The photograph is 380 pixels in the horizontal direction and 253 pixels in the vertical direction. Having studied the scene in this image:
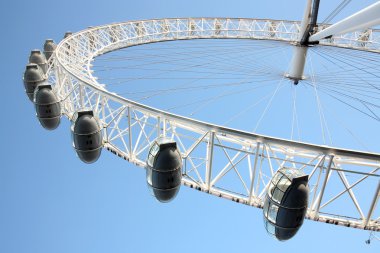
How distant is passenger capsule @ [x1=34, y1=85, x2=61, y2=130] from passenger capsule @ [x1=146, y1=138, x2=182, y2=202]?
25.7 ft

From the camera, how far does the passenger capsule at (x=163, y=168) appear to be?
1249 centimetres

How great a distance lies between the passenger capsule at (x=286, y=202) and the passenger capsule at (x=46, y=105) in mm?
12229

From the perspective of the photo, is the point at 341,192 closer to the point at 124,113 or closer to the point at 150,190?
the point at 150,190

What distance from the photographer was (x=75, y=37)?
2692 centimetres

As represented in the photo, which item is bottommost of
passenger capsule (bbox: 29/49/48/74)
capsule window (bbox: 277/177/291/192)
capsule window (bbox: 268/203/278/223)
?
capsule window (bbox: 268/203/278/223)

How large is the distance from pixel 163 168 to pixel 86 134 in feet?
14.8

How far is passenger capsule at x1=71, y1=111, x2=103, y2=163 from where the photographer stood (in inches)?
586

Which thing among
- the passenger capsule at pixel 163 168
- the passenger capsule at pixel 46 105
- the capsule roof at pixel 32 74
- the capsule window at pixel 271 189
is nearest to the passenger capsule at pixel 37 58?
the capsule roof at pixel 32 74

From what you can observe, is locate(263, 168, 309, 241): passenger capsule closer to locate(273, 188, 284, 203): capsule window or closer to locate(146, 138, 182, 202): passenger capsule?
locate(273, 188, 284, 203): capsule window

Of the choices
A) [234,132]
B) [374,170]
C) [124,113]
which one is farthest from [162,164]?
[374,170]

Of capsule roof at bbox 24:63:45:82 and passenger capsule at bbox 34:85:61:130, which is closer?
passenger capsule at bbox 34:85:61:130

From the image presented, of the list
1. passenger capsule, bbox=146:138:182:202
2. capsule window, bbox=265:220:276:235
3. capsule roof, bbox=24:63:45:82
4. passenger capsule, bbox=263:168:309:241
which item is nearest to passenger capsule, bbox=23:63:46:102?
capsule roof, bbox=24:63:45:82

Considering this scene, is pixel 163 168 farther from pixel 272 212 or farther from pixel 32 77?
pixel 32 77

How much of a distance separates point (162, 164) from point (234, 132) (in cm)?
290
